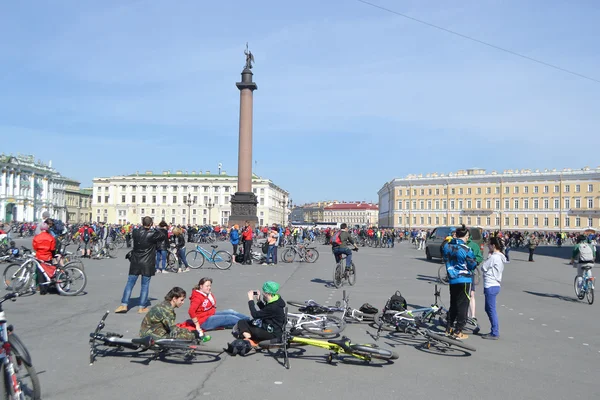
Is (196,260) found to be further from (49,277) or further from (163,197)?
(163,197)

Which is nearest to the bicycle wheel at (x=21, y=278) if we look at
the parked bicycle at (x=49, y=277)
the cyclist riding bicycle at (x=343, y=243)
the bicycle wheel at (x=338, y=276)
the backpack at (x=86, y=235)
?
the parked bicycle at (x=49, y=277)

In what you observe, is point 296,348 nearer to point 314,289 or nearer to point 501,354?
point 501,354

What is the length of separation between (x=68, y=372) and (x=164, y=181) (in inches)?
4757

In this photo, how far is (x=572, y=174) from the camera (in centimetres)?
9375

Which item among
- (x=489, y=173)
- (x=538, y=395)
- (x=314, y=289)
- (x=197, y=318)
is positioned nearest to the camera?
(x=538, y=395)

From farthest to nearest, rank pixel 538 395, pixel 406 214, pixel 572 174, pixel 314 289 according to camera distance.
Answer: pixel 406 214, pixel 572 174, pixel 314 289, pixel 538 395

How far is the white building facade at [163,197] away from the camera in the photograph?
120375 mm

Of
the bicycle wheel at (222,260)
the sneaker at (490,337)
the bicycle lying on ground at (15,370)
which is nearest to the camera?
the bicycle lying on ground at (15,370)

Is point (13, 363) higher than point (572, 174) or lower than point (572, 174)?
lower

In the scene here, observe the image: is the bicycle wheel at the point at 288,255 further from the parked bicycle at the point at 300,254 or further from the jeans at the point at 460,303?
the jeans at the point at 460,303

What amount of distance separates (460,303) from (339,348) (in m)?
2.25

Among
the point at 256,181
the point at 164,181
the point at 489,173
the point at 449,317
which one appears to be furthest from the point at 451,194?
the point at 449,317

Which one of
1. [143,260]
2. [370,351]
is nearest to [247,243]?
→ [143,260]

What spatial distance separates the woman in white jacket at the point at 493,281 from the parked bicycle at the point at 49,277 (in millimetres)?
7820
